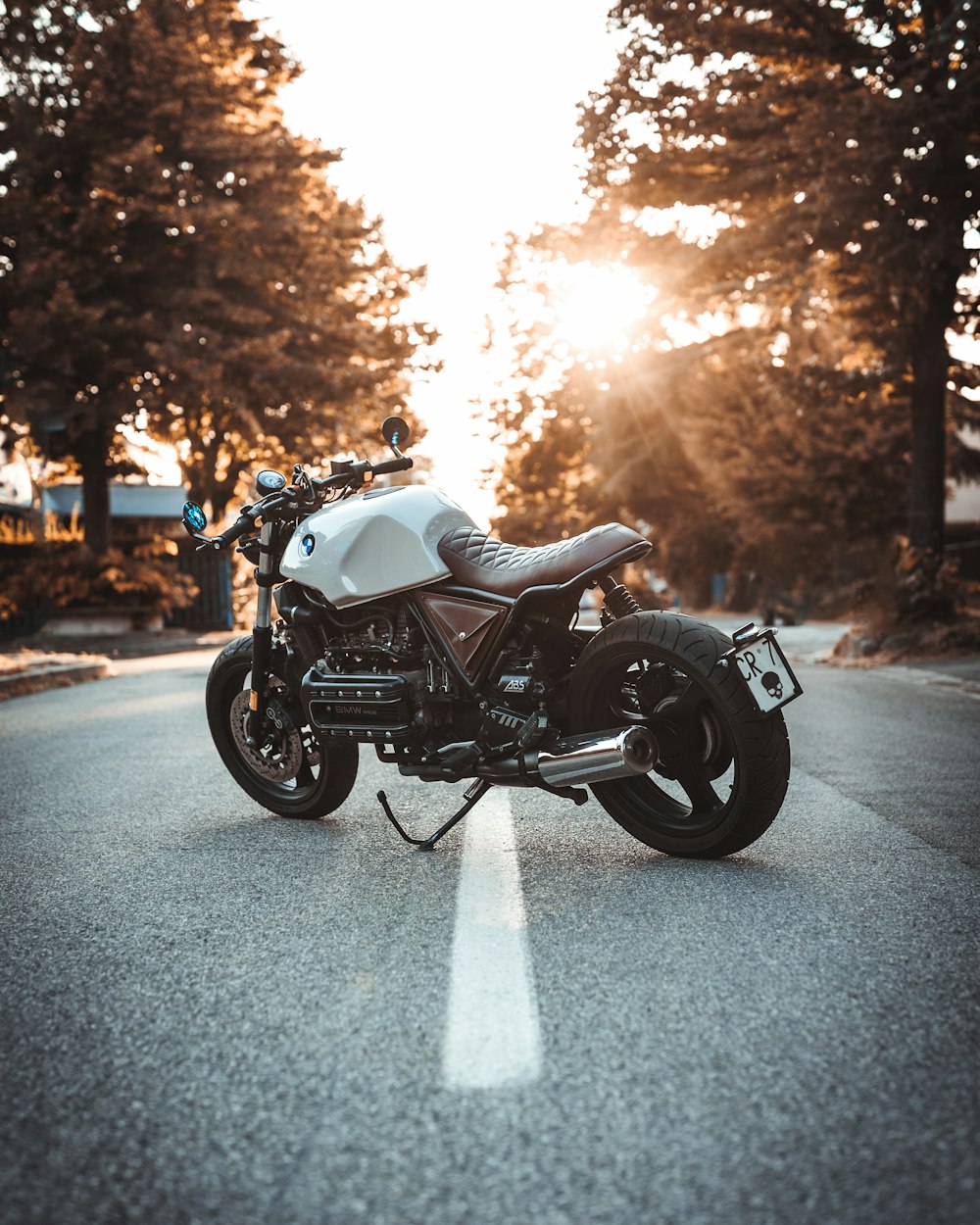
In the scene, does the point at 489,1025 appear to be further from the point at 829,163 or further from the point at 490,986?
the point at 829,163

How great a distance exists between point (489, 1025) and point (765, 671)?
5.55ft

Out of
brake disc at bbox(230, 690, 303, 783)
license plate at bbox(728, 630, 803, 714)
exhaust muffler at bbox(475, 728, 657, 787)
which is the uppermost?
license plate at bbox(728, 630, 803, 714)

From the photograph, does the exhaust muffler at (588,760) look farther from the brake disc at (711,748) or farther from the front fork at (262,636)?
the front fork at (262,636)

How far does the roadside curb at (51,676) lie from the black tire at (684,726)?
8.61 meters

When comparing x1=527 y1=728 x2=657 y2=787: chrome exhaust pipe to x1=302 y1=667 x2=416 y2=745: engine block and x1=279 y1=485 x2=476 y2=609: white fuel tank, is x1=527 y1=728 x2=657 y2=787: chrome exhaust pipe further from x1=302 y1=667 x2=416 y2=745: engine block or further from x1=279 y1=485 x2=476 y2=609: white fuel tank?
x1=279 y1=485 x2=476 y2=609: white fuel tank

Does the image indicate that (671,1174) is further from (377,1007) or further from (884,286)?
(884,286)

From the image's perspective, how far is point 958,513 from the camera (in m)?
44.9

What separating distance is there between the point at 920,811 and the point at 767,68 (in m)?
13.2

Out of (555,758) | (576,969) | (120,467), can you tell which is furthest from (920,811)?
(120,467)

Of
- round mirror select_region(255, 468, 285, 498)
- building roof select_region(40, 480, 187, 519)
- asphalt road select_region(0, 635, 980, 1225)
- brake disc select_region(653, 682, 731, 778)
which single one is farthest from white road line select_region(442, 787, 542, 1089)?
building roof select_region(40, 480, 187, 519)

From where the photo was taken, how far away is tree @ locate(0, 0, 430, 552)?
2016cm

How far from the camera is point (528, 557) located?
417 centimetres

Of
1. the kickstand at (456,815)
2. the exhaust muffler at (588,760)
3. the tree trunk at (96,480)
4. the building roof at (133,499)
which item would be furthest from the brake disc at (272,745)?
the building roof at (133,499)

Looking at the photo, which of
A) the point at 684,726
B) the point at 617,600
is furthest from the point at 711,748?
the point at 617,600
